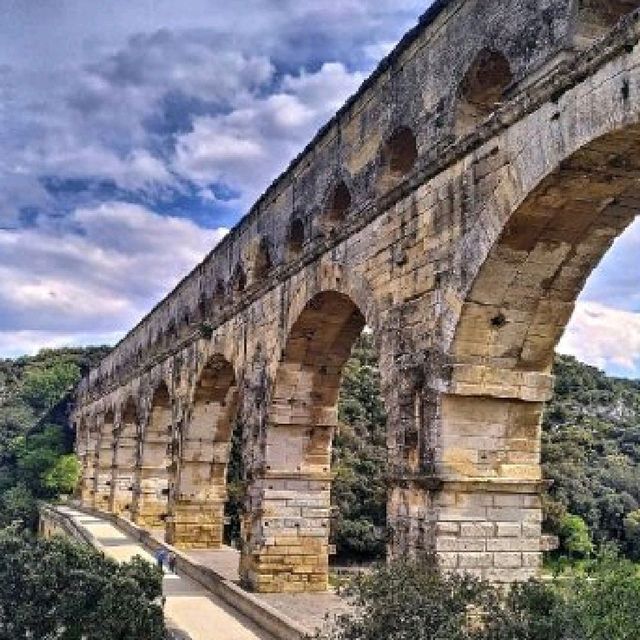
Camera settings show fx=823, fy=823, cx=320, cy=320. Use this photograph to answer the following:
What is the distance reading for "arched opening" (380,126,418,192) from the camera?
10.1 metres

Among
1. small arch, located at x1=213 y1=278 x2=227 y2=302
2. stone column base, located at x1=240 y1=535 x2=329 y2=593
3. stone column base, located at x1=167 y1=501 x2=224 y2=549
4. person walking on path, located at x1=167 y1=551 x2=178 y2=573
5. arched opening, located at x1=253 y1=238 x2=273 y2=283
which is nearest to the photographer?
stone column base, located at x1=240 y1=535 x2=329 y2=593

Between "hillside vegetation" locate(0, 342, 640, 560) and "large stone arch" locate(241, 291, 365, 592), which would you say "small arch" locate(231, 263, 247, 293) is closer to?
"large stone arch" locate(241, 291, 365, 592)

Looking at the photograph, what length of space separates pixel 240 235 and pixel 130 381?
455 inches

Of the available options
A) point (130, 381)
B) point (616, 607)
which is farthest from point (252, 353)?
point (130, 381)

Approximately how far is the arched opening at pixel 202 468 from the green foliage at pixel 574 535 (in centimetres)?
1660

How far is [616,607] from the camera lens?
680cm

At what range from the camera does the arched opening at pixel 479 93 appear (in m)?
8.45

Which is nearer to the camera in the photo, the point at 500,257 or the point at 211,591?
the point at 500,257

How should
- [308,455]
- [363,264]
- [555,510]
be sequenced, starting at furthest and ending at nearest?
[555,510] → [308,455] → [363,264]

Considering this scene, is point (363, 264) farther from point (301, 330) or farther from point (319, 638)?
point (319, 638)

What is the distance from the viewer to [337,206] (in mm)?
12188

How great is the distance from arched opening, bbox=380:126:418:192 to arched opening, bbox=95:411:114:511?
2370cm

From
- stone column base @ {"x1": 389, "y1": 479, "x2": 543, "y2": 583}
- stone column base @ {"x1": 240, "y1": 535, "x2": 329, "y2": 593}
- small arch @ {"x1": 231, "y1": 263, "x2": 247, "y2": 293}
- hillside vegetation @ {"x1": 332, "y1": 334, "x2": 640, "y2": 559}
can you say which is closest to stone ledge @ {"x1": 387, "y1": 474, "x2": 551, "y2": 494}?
stone column base @ {"x1": 389, "y1": 479, "x2": 543, "y2": 583}

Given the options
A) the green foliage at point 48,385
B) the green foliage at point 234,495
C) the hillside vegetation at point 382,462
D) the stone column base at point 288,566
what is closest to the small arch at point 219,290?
the stone column base at point 288,566
